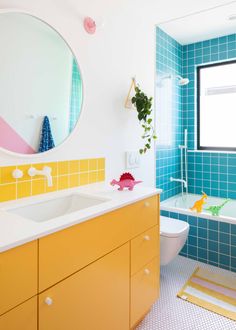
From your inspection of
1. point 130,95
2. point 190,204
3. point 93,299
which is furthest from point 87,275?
point 190,204

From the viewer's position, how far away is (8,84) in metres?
1.28

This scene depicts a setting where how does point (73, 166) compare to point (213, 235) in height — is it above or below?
above

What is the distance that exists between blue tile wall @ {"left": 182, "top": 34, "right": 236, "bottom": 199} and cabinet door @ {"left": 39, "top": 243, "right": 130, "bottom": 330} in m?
2.01

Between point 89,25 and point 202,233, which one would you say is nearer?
point 89,25

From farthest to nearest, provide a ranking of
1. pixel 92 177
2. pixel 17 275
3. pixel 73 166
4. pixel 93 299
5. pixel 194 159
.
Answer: pixel 194 159 < pixel 92 177 < pixel 73 166 < pixel 93 299 < pixel 17 275

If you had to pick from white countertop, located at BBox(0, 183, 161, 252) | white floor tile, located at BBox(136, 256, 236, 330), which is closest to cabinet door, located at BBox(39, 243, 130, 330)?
white countertop, located at BBox(0, 183, 161, 252)

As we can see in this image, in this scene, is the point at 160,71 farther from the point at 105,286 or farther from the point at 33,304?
the point at 33,304

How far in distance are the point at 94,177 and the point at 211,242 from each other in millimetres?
1278

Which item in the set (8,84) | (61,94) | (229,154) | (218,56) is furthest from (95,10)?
(229,154)

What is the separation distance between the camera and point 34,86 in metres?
1.40

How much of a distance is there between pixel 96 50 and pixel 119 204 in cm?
116

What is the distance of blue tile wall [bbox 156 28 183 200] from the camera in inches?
105

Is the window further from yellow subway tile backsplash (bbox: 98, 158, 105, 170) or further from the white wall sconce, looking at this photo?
yellow subway tile backsplash (bbox: 98, 158, 105, 170)

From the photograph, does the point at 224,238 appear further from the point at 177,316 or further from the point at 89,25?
the point at 89,25
